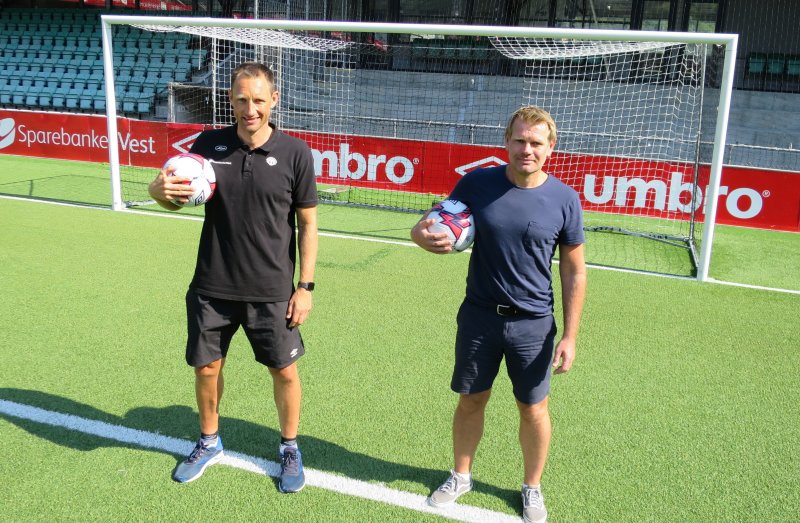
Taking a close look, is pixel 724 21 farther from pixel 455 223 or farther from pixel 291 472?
pixel 291 472

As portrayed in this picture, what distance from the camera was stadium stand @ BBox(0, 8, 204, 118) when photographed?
20.5 meters

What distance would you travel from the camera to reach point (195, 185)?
3025mm

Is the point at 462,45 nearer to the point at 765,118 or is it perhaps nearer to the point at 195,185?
the point at 765,118

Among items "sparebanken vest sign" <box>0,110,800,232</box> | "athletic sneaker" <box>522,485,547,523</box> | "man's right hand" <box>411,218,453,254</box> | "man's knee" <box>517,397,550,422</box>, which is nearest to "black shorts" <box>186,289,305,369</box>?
"man's right hand" <box>411,218,453,254</box>

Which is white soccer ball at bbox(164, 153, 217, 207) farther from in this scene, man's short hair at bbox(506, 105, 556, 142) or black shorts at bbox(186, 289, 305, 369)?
man's short hair at bbox(506, 105, 556, 142)

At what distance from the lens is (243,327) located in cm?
331

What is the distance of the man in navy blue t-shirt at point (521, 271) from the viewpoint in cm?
292

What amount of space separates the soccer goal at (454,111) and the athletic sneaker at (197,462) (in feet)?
20.2

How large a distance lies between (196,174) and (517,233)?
1492 mm

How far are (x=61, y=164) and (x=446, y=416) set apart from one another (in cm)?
1413

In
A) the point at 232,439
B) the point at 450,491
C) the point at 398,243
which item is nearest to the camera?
the point at 450,491

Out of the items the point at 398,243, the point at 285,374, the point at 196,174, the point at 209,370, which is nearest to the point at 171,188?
the point at 196,174

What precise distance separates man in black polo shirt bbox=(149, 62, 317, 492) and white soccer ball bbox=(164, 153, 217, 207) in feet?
0.14

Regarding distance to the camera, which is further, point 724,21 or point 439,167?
point 724,21
